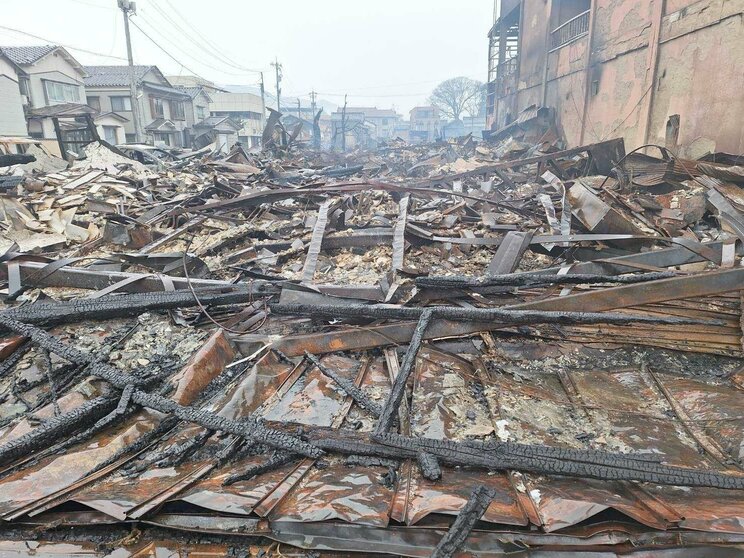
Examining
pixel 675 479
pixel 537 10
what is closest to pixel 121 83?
pixel 537 10

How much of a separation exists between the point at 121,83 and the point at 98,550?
39775 mm

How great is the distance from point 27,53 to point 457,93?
178 feet

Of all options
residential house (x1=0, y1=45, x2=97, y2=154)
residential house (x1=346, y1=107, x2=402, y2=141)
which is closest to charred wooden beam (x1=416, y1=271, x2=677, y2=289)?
residential house (x1=0, y1=45, x2=97, y2=154)

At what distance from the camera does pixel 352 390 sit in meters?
3.10

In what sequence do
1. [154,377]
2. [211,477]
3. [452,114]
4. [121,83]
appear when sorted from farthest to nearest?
1. [452,114]
2. [121,83]
3. [154,377]
4. [211,477]

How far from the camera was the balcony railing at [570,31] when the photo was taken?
15.5 m

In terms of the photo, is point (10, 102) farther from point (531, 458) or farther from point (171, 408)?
point (531, 458)

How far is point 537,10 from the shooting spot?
784 inches

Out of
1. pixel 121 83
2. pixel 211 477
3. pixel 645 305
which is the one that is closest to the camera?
pixel 211 477

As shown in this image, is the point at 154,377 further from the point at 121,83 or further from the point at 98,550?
the point at 121,83

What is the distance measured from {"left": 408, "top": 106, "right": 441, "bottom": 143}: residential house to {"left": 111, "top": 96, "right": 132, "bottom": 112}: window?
133 feet

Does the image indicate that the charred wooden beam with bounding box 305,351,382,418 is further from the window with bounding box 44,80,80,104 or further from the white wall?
the window with bounding box 44,80,80,104

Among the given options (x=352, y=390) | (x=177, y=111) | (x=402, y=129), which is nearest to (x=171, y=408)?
(x=352, y=390)

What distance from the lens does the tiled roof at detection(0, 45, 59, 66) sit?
2592cm
